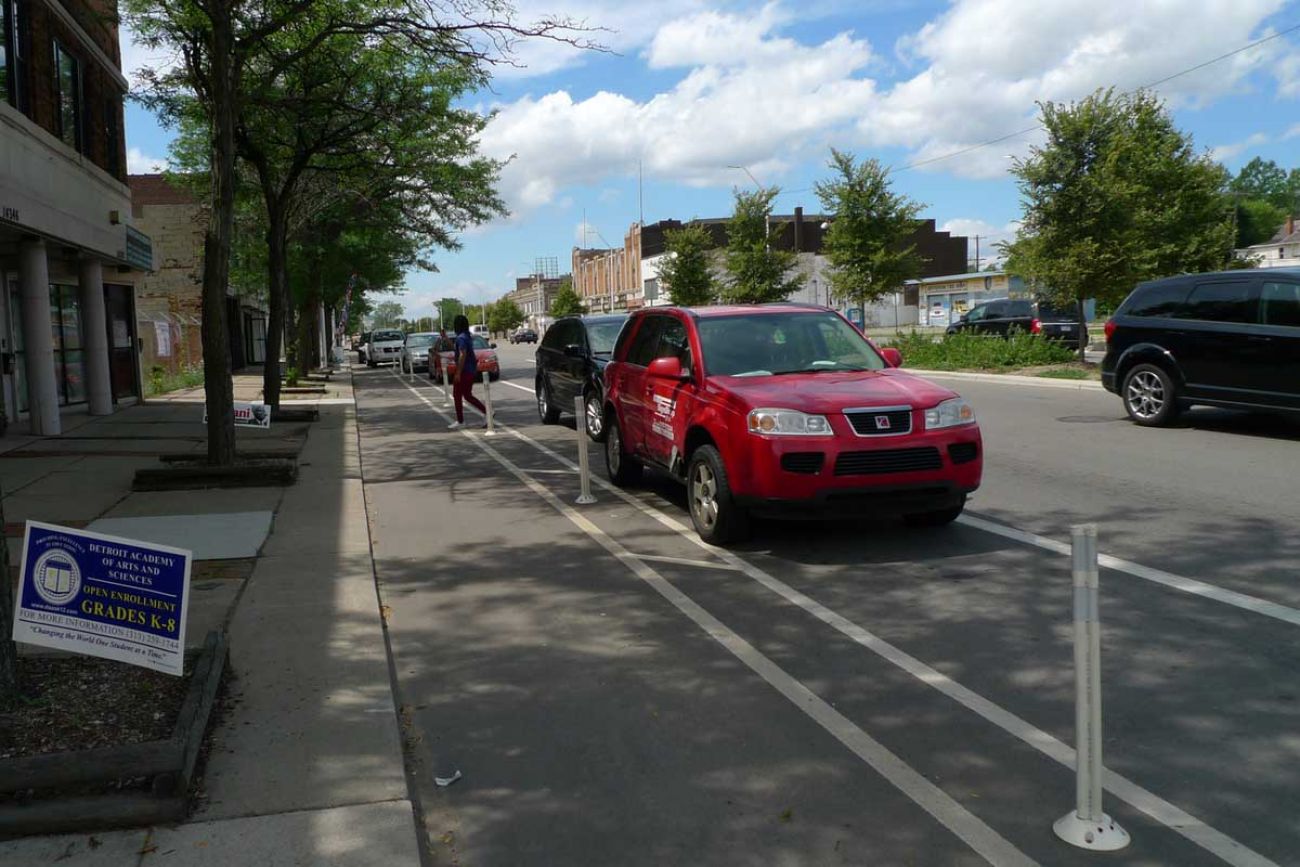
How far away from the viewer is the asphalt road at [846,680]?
12.0 ft

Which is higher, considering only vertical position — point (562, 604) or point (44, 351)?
point (44, 351)

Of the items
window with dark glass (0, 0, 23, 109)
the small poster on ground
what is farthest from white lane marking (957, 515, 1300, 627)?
window with dark glass (0, 0, 23, 109)

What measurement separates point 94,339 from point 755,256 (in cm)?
3198

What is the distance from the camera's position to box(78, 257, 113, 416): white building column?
747 inches

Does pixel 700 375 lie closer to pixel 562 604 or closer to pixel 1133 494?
pixel 562 604

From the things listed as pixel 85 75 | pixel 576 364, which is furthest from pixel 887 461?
pixel 85 75

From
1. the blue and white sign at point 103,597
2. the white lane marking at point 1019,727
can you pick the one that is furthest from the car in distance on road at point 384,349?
the blue and white sign at point 103,597

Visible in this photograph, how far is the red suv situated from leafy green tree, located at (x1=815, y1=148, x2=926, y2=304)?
1076 inches

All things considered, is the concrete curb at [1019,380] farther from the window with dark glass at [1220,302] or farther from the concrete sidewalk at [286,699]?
the concrete sidewalk at [286,699]

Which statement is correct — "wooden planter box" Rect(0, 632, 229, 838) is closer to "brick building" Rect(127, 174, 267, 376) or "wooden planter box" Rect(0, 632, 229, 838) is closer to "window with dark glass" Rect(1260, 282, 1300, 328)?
"window with dark glass" Rect(1260, 282, 1300, 328)

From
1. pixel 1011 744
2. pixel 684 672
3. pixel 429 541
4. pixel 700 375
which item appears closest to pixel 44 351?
pixel 429 541

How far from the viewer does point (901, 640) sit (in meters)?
5.56

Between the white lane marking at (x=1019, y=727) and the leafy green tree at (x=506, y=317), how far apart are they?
534ft

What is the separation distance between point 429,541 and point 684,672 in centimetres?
384
